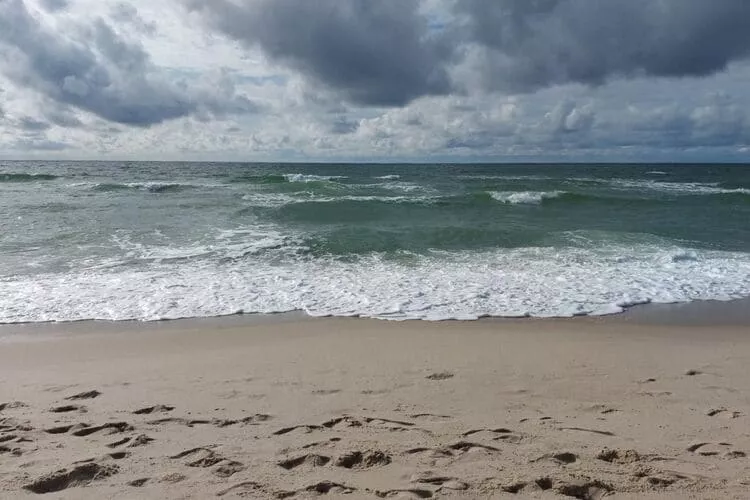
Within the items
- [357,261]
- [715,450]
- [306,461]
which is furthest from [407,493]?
[357,261]

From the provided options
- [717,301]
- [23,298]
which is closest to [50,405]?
[23,298]

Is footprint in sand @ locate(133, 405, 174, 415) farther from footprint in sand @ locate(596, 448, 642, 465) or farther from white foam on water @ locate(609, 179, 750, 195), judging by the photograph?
white foam on water @ locate(609, 179, 750, 195)

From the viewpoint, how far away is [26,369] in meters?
5.40

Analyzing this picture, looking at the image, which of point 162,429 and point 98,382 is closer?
point 162,429

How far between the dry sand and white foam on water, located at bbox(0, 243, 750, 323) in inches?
33.8

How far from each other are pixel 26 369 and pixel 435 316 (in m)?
4.93

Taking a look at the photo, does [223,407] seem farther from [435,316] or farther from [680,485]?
[435,316]

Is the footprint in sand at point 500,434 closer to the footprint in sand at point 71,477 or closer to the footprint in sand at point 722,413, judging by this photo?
→ the footprint in sand at point 722,413

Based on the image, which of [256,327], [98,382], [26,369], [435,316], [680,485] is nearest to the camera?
[680,485]

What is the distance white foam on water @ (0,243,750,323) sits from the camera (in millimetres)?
7684

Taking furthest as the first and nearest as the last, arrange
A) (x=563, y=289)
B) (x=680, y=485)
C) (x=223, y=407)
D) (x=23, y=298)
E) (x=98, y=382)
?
(x=563, y=289) → (x=23, y=298) → (x=98, y=382) → (x=223, y=407) → (x=680, y=485)

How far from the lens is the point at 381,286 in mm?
9047

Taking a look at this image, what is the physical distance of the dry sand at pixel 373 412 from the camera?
3.15 metres

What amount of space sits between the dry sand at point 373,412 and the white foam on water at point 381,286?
0.86m
